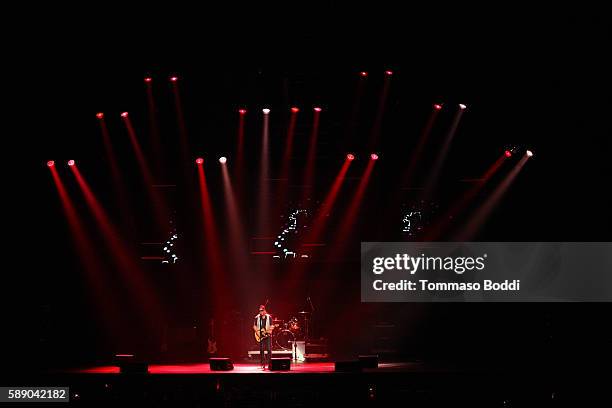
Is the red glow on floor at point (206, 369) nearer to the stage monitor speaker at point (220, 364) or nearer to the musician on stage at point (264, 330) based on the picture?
the stage monitor speaker at point (220, 364)

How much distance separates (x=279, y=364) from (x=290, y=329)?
219 centimetres

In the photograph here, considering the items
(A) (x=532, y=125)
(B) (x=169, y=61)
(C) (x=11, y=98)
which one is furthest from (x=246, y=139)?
(A) (x=532, y=125)

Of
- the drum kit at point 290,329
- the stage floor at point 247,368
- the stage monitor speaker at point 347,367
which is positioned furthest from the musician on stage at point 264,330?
the stage monitor speaker at point 347,367

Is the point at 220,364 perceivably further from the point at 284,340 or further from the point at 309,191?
the point at 309,191

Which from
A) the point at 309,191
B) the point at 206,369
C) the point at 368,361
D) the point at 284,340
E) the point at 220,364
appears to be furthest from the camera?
the point at 309,191

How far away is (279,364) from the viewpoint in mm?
10344

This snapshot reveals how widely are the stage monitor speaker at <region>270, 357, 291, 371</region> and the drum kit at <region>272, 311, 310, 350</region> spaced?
7.00 ft

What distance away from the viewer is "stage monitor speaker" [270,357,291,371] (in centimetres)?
1034

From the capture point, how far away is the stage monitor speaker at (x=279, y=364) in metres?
10.3

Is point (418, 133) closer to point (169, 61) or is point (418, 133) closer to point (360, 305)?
point (360, 305)

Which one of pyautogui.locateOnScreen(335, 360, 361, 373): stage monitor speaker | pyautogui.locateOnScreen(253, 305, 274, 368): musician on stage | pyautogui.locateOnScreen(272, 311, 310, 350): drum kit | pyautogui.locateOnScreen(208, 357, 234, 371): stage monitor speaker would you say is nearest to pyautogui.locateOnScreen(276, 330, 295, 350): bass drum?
pyautogui.locateOnScreen(272, 311, 310, 350): drum kit

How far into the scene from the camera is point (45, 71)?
37.2 feet

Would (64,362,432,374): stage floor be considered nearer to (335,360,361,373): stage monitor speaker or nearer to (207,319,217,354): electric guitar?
(335,360,361,373): stage monitor speaker

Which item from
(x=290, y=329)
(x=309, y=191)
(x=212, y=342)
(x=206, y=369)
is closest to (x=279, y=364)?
(x=206, y=369)
